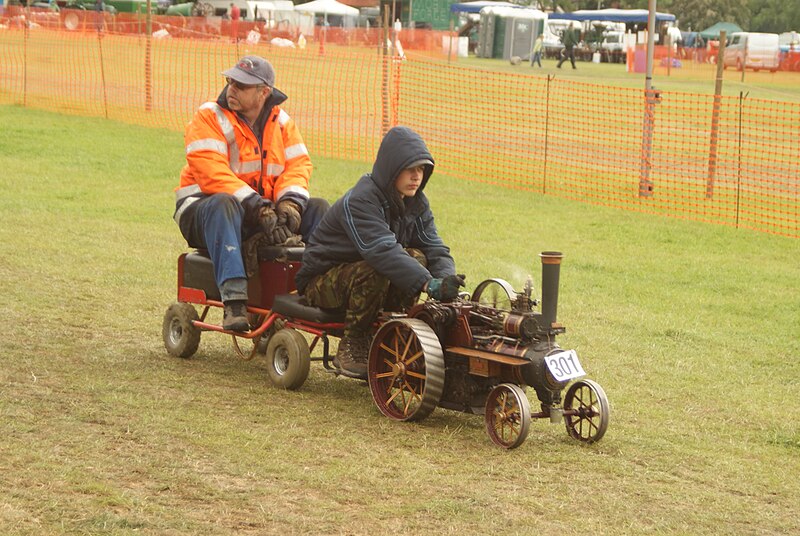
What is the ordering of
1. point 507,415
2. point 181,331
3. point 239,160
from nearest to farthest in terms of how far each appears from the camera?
point 507,415 < point 239,160 < point 181,331

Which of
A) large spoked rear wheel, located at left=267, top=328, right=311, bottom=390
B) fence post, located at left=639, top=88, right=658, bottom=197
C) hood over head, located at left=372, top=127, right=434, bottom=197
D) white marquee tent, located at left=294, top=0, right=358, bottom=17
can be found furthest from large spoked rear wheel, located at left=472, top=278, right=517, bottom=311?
white marquee tent, located at left=294, top=0, right=358, bottom=17

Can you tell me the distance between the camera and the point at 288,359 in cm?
675

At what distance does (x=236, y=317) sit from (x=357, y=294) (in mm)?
860

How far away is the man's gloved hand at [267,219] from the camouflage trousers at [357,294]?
0.52 m

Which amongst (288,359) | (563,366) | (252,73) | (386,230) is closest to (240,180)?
(252,73)

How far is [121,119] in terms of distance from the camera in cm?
2195

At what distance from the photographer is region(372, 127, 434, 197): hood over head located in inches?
247

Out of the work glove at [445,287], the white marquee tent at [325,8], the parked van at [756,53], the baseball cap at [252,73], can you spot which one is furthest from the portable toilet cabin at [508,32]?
the work glove at [445,287]

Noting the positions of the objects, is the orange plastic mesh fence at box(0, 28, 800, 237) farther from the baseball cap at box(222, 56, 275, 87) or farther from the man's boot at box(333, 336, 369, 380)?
the man's boot at box(333, 336, 369, 380)

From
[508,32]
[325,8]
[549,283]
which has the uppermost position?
[325,8]

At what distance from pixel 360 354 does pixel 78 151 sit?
471 inches

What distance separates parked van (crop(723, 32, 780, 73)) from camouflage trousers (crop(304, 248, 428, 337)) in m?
45.2

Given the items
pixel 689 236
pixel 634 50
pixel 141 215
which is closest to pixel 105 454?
pixel 141 215

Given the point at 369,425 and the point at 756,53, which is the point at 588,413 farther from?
the point at 756,53
